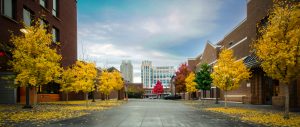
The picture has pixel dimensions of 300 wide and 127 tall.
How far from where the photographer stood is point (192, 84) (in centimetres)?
5875

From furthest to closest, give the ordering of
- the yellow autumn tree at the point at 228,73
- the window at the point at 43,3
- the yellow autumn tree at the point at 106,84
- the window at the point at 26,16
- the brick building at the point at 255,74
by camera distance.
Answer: the yellow autumn tree at the point at 106,84, the window at the point at 43,3, the window at the point at 26,16, the brick building at the point at 255,74, the yellow autumn tree at the point at 228,73

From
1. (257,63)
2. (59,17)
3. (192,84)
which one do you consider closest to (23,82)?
(257,63)

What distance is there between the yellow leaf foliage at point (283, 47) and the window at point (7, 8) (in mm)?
21472

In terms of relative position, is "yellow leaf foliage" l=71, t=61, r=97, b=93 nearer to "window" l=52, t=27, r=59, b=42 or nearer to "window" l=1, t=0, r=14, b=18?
"window" l=1, t=0, r=14, b=18

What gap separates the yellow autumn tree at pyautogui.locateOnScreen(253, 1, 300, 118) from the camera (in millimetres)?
17453

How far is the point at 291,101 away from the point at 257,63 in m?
4.83

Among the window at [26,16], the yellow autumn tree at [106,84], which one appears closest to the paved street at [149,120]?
the window at [26,16]

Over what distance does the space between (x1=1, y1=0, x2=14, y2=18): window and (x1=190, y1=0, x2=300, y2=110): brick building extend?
70.2 feet

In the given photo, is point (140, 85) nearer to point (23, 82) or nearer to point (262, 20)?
point (262, 20)

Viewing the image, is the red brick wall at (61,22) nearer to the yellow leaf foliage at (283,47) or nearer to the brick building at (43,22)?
the brick building at (43,22)

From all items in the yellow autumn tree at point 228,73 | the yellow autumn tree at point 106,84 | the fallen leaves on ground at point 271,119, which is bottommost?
the fallen leaves on ground at point 271,119

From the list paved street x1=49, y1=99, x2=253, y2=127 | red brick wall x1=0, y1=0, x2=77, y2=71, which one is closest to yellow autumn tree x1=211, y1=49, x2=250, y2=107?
paved street x1=49, y1=99, x2=253, y2=127

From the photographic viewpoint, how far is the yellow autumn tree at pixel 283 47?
687 inches

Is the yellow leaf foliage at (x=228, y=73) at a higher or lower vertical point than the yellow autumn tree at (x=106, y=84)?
higher
